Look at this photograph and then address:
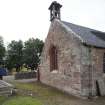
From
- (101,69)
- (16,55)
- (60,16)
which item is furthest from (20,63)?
(101,69)

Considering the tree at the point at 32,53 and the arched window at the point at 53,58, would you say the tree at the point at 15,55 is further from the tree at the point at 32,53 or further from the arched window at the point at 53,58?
the arched window at the point at 53,58

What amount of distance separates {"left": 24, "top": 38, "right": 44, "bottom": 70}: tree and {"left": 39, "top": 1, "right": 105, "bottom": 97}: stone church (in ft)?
88.3

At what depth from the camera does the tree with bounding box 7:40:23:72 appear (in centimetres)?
4931

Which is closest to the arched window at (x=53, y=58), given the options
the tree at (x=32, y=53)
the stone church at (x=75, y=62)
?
the stone church at (x=75, y=62)

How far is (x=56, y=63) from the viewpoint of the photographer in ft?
57.6

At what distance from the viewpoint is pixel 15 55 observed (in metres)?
49.8

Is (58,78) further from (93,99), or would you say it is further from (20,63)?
(20,63)

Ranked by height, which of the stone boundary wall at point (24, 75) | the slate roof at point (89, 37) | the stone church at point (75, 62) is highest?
the slate roof at point (89, 37)

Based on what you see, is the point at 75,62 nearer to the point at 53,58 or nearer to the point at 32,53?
the point at 53,58

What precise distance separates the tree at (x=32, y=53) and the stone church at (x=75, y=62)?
88.3ft

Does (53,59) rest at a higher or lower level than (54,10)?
lower

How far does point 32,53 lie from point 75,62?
107 feet

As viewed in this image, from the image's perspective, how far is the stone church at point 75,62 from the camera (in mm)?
13523

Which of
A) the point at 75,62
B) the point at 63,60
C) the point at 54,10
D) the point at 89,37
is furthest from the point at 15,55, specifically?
the point at 75,62
